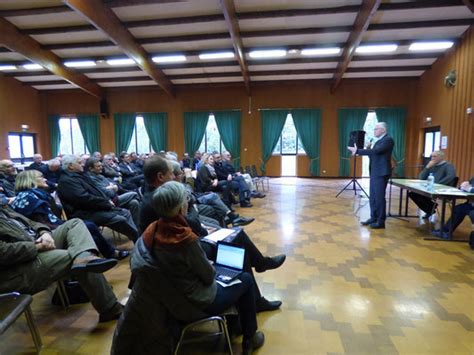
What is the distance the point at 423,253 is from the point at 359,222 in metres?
1.27

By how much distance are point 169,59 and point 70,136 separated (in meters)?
5.66

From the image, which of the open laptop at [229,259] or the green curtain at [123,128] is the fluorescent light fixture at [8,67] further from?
the open laptop at [229,259]

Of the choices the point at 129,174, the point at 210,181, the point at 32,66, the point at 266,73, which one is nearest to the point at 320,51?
the point at 266,73

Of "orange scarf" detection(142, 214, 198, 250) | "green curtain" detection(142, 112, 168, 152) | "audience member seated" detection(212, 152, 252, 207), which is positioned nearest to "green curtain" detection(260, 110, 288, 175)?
"green curtain" detection(142, 112, 168, 152)

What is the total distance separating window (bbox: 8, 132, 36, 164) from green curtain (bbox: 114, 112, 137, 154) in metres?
3.12

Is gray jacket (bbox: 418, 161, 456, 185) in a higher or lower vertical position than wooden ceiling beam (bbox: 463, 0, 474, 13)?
lower

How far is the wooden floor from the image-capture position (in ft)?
5.68

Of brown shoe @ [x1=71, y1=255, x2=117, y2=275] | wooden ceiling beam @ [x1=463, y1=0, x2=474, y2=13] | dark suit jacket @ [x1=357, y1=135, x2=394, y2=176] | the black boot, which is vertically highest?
wooden ceiling beam @ [x1=463, y1=0, x2=474, y2=13]

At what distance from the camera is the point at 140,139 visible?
36.2 ft

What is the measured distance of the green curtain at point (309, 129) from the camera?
999 cm

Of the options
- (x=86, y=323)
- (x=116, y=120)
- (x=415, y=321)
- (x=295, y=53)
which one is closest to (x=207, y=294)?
(x=86, y=323)

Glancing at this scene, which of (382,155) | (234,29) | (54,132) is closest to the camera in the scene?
(382,155)

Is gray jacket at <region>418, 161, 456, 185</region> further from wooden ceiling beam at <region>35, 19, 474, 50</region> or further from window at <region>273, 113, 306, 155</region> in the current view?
window at <region>273, 113, 306, 155</region>

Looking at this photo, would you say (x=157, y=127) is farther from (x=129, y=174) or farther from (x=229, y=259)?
(x=229, y=259)
